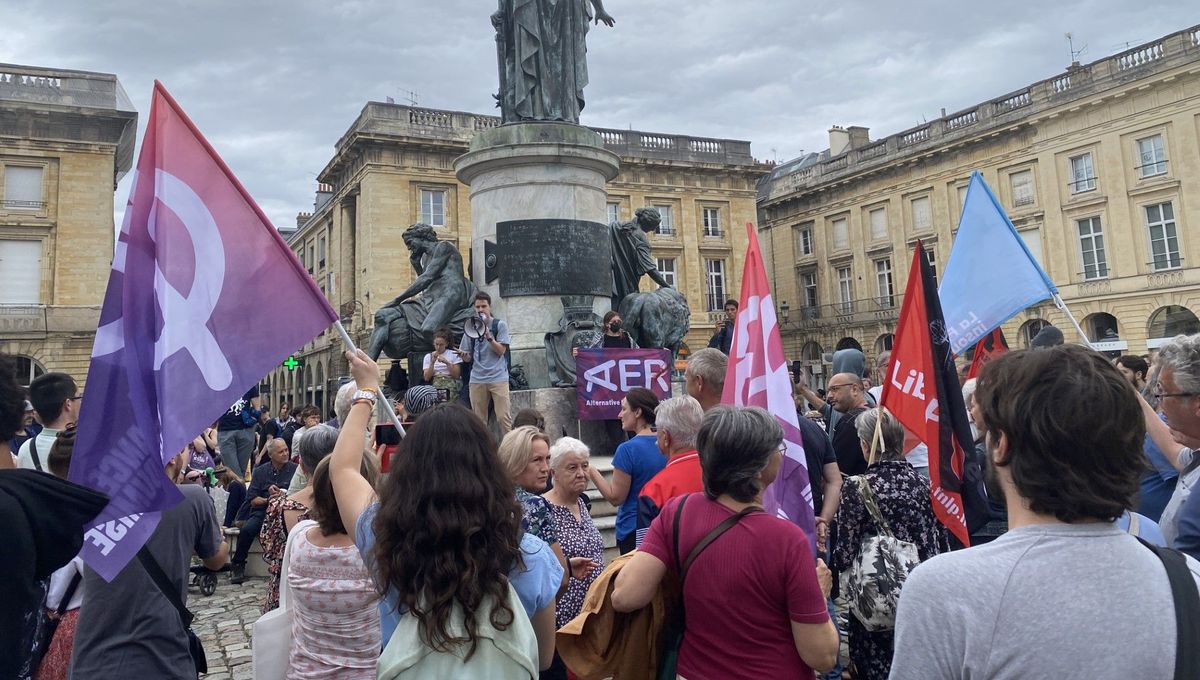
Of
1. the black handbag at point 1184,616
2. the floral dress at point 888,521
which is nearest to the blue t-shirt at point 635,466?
the floral dress at point 888,521

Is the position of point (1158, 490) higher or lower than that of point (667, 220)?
lower

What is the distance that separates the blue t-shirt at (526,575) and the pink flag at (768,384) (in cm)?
151

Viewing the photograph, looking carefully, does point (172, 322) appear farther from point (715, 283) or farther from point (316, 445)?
point (715, 283)

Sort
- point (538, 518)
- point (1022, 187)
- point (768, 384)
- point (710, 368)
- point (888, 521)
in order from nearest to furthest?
point (538, 518), point (888, 521), point (768, 384), point (710, 368), point (1022, 187)

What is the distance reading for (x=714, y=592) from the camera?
2.33 meters

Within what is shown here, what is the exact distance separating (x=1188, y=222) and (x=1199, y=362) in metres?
33.2

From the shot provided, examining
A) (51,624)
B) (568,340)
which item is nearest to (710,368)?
(51,624)

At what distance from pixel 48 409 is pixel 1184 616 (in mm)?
4244

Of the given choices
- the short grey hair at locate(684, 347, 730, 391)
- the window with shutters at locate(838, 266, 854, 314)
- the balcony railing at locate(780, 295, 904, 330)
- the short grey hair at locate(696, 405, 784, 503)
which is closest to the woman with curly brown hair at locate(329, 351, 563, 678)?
the short grey hair at locate(696, 405, 784, 503)

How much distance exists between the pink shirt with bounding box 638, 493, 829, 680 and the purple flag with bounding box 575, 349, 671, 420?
5131 mm

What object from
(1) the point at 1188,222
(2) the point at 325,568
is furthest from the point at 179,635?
(1) the point at 1188,222

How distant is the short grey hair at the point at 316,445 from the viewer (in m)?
3.47

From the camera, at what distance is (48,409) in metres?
3.65

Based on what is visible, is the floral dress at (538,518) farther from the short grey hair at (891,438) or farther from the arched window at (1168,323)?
the arched window at (1168,323)
